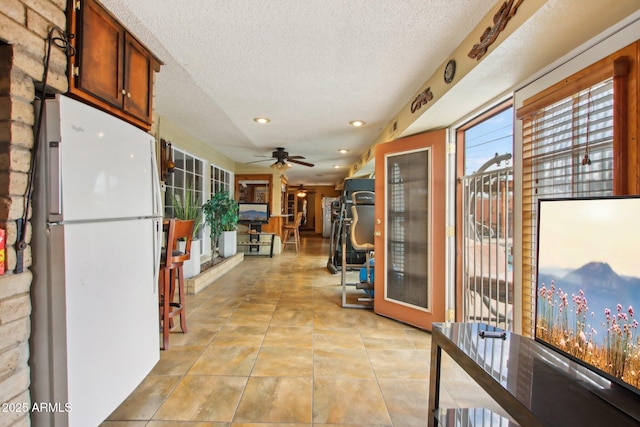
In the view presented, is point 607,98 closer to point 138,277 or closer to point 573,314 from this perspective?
point 573,314

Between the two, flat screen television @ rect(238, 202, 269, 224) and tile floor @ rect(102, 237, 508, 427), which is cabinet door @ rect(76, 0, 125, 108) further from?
flat screen television @ rect(238, 202, 269, 224)

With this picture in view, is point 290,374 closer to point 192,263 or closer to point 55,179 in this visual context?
point 55,179

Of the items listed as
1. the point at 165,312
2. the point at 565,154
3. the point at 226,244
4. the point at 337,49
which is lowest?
the point at 165,312

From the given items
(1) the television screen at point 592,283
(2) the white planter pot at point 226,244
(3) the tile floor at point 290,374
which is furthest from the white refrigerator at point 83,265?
(2) the white planter pot at point 226,244

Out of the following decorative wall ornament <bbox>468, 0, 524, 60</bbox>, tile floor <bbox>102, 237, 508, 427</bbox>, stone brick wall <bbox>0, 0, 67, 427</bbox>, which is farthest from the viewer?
tile floor <bbox>102, 237, 508, 427</bbox>

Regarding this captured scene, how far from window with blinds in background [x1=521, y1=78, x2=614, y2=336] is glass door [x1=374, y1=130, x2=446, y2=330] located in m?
1.03

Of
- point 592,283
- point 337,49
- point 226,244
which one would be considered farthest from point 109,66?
point 226,244

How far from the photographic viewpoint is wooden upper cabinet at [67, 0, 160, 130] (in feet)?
4.69

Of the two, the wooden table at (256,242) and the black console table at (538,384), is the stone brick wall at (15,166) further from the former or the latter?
the wooden table at (256,242)

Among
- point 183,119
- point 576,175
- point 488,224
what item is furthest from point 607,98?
point 183,119

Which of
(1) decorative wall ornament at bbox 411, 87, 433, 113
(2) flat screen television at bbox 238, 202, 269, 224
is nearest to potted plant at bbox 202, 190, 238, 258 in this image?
(2) flat screen television at bbox 238, 202, 269, 224

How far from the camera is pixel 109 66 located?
1639mm

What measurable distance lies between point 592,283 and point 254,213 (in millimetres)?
6414

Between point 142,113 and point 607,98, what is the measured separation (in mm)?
2606
